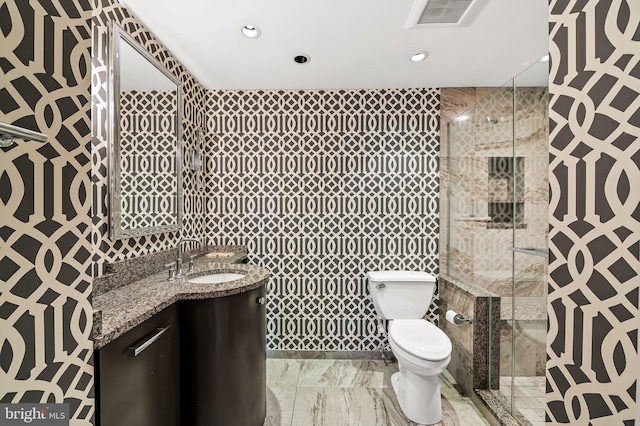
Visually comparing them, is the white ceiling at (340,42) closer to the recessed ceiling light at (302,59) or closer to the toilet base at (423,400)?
the recessed ceiling light at (302,59)

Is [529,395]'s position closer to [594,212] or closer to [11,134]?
[594,212]

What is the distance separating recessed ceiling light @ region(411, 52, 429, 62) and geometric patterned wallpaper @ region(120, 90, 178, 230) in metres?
1.70

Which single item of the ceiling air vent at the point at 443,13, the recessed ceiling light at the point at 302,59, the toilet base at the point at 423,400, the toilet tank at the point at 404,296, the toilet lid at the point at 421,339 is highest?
the recessed ceiling light at the point at 302,59

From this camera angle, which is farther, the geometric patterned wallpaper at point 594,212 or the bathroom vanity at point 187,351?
the bathroom vanity at point 187,351

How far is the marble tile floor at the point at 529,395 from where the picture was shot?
1.71 m

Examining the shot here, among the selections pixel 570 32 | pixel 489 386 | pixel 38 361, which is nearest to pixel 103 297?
pixel 38 361

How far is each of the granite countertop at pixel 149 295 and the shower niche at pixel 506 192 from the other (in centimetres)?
171

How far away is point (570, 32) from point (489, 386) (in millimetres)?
2184

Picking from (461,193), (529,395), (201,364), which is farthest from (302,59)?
(529,395)

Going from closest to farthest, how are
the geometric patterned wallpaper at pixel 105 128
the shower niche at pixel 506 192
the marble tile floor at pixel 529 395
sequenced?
the geometric patterned wallpaper at pixel 105 128
the marble tile floor at pixel 529 395
the shower niche at pixel 506 192

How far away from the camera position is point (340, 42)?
73.2 inches

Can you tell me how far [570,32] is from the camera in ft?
2.23

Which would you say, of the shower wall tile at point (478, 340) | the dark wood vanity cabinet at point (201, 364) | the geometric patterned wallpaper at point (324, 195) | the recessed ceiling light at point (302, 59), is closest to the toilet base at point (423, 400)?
the shower wall tile at point (478, 340)

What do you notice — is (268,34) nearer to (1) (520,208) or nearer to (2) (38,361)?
(2) (38,361)
